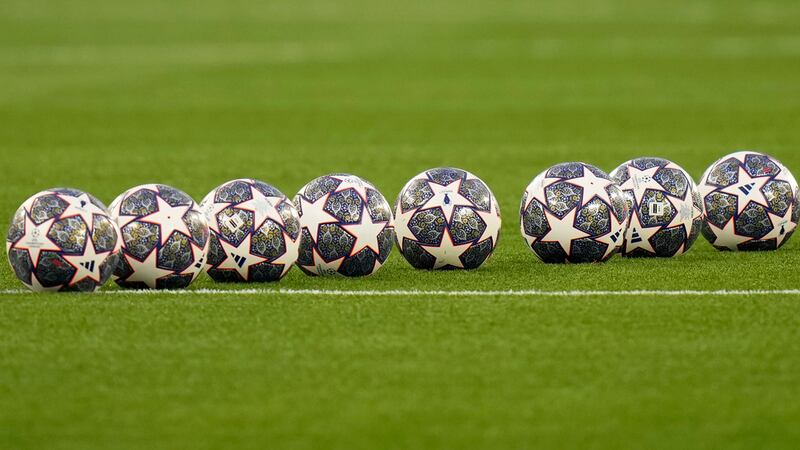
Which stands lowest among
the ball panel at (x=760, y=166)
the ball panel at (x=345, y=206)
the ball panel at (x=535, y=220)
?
the ball panel at (x=535, y=220)

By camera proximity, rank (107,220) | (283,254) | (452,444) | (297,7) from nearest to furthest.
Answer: (452,444)
(107,220)
(283,254)
(297,7)

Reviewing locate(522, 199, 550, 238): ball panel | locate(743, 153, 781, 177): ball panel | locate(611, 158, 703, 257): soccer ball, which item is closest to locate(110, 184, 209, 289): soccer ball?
locate(522, 199, 550, 238): ball panel

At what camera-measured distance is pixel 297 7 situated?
282 ft

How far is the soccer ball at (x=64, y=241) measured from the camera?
33.7ft

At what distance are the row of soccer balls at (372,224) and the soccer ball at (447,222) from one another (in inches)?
0.5

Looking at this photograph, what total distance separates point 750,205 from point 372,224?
12.1 feet

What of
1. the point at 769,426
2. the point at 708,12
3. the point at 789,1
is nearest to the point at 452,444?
the point at 769,426

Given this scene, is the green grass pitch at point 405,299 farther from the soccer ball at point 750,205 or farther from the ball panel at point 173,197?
the ball panel at point 173,197

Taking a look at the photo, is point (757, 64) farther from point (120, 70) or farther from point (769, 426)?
point (769, 426)

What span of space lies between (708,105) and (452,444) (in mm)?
27167

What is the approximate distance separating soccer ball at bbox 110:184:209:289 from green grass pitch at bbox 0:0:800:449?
0.34 meters

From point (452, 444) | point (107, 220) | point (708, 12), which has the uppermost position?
point (708, 12)

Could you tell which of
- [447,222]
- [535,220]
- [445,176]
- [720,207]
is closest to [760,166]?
[720,207]

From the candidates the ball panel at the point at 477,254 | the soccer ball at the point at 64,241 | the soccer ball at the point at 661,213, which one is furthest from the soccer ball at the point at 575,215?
the soccer ball at the point at 64,241
